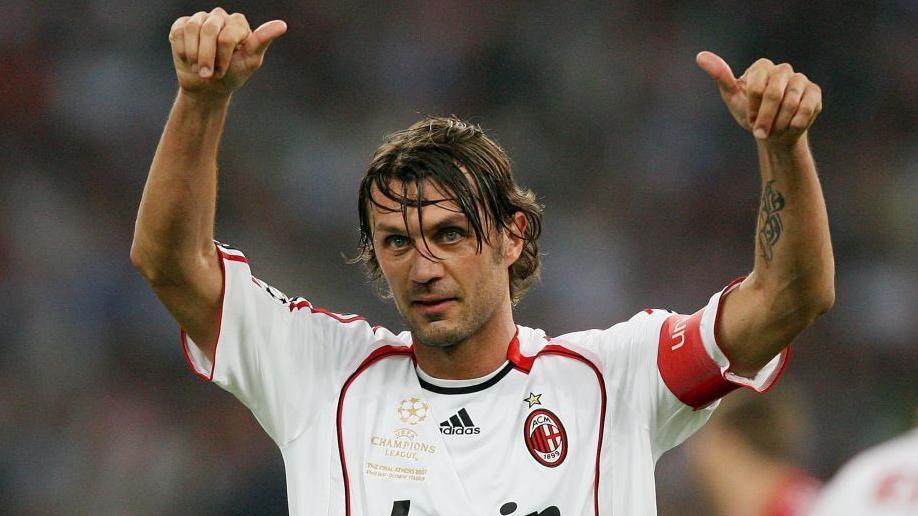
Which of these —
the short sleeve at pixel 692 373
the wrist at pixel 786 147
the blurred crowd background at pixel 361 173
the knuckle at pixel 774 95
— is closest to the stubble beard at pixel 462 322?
the short sleeve at pixel 692 373

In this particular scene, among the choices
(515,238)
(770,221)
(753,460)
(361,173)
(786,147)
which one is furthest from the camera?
(361,173)

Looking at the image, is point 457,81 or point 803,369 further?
point 457,81

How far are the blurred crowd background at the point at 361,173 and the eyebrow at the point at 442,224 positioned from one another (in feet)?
11.7

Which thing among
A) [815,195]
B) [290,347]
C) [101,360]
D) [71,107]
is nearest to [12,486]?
[101,360]

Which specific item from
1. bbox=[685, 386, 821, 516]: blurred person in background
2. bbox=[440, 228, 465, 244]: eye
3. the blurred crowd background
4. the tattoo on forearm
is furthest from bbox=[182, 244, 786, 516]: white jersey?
the blurred crowd background

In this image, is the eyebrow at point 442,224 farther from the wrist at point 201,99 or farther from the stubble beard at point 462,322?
the wrist at point 201,99

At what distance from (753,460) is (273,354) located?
197 centimetres

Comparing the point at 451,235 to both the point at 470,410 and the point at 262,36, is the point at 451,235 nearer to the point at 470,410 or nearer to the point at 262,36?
the point at 470,410

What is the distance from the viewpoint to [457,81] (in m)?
8.22

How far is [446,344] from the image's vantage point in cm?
342

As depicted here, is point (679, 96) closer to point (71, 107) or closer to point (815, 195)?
point (71, 107)

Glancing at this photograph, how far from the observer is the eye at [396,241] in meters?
3.46

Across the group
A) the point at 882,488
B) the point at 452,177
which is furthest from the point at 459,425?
the point at 882,488

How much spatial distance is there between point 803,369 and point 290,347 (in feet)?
15.4
